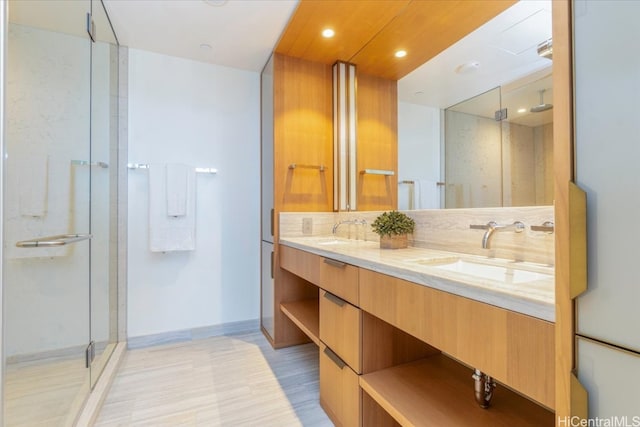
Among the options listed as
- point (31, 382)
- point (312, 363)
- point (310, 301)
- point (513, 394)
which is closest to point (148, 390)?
point (31, 382)

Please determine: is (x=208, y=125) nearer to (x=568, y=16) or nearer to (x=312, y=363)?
(x=312, y=363)

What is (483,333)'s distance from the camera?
67 cm

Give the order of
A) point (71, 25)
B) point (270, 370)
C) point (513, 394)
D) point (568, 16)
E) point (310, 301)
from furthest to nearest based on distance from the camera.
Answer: point (310, 301)
point (270, 370)
point (71, 25)
point (513, 394)
point (568, 16)

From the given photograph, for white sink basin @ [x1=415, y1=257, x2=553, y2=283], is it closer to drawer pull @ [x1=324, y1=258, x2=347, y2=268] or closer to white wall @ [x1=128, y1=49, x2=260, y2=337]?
drawer pull @ [x1=324, y1=258, x2=347, y2=268]

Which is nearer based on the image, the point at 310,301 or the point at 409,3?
the point at 409,3

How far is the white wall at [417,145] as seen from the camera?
1521 millimetres

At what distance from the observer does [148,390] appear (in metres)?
1.69

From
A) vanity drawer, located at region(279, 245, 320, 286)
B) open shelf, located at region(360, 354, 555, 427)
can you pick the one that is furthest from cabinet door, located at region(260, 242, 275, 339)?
open shelf, located at region(360, 354, 555, 427)

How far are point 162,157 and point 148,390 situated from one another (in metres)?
1.62

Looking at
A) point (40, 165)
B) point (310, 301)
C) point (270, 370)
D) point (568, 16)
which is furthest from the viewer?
point (310, 301)

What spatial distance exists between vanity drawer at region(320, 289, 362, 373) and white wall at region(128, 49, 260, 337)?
129cm

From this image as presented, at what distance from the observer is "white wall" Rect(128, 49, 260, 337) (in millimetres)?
2258

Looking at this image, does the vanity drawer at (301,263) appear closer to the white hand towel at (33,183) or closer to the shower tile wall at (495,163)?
the shower tile wall at (495,163)
